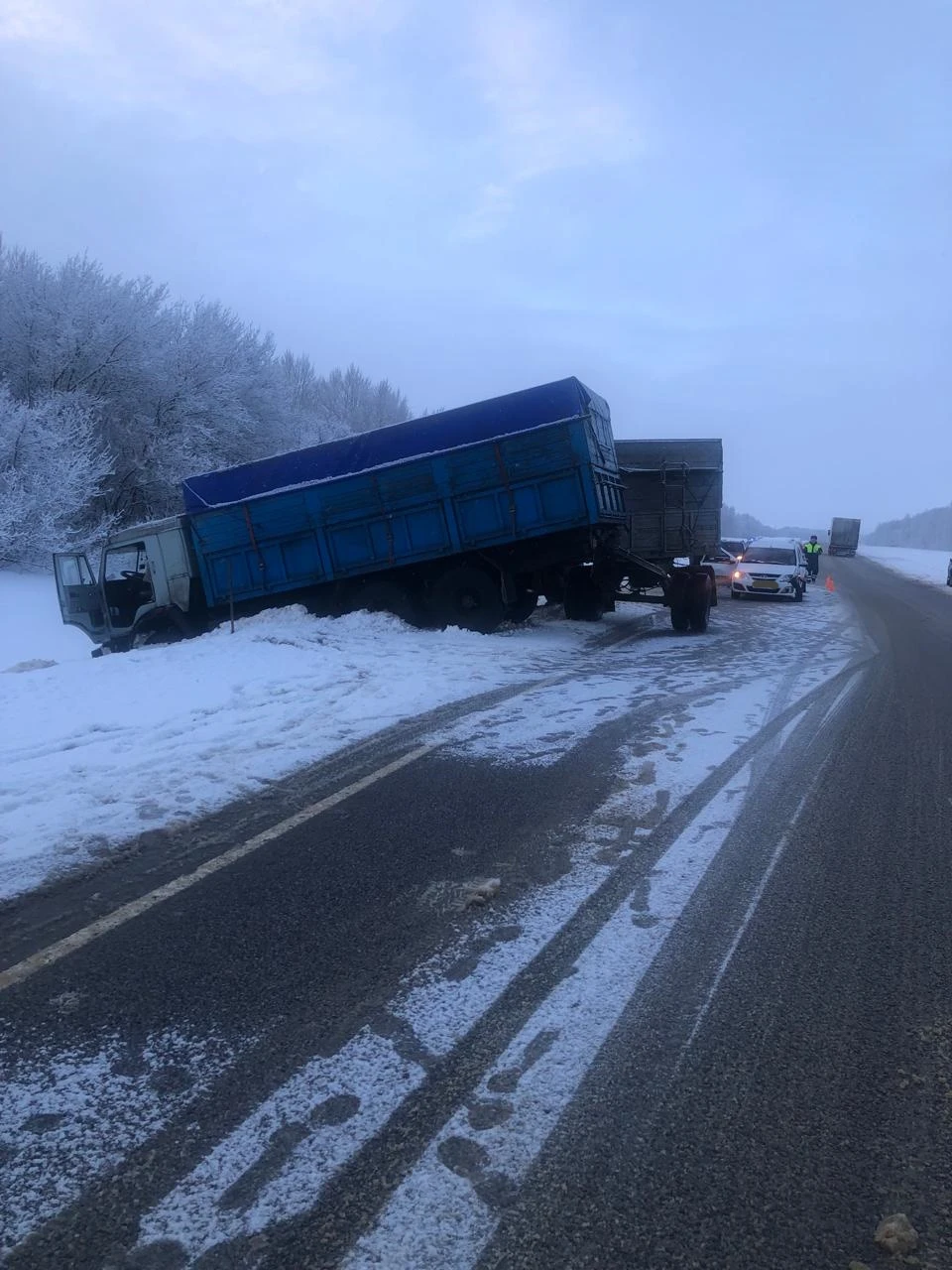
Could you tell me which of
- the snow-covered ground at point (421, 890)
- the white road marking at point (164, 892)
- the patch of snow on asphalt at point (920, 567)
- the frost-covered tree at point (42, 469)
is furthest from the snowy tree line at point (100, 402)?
the patch of snow on asphalt at point (920, 567)

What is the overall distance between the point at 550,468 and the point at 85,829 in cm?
961

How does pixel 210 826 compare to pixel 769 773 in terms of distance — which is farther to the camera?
pixel 769 773

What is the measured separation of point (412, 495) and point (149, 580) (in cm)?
499

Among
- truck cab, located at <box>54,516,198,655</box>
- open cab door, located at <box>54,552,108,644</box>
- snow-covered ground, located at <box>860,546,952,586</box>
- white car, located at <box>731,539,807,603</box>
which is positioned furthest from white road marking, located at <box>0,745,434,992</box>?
snow-covered ground, located at <box>860,546,952,586</box>

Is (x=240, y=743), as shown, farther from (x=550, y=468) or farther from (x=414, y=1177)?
(x=550, y=468)

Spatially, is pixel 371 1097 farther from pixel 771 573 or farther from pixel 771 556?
pixel 771 556

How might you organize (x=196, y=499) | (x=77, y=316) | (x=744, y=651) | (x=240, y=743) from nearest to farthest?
(x=240, y=743) < (x=744, y=651) < (x=196, y=499) < (x=77, y=316)

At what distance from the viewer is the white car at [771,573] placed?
23.9 metres

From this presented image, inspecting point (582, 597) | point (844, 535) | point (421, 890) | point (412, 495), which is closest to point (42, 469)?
point (412, 495)

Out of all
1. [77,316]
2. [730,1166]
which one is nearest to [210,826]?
[730,1166]

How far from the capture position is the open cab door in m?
15.3

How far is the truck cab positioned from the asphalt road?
34.9ft

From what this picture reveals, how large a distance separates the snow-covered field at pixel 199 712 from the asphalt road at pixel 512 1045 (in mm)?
566

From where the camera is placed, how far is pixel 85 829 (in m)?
5.12
